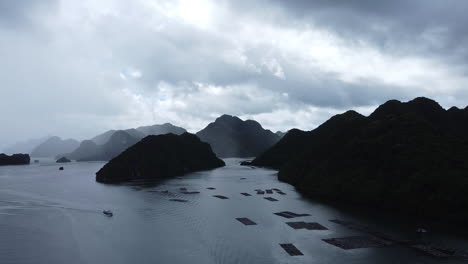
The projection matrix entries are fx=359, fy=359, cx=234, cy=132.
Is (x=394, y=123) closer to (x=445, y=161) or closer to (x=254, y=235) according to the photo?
(x=445, y=161)

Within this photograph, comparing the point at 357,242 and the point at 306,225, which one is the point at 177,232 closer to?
the point at 306,225

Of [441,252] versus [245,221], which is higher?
[245,221]

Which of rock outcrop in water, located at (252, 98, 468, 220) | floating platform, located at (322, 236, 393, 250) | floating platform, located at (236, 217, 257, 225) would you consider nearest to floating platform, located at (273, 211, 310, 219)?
floating platform, located at (236, 217, 257, 225)

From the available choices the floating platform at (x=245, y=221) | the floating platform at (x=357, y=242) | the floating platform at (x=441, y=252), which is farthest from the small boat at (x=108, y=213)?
the floating platform at (x=441, y=252)

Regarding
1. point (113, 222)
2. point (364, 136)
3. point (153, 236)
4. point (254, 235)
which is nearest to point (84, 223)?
point (113, 222)

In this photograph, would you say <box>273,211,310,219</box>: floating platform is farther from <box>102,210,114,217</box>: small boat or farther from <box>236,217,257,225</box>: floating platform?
<box>102,210,114,217</box>: small boat

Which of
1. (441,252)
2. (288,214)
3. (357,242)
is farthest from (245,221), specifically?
(441,252)

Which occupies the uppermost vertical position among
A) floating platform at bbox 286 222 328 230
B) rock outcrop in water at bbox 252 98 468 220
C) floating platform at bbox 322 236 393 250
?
rock outcrop in water at bbox 252 98 468 220
